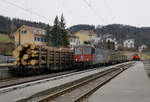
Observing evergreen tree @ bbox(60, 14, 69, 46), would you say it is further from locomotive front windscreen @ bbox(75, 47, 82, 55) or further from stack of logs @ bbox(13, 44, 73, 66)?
stack of logs @ bbox(13, 44, 73, 66)

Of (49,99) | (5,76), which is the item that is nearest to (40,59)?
(5,76)

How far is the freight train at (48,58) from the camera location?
1841 cm

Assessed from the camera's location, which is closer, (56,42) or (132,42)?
(56,42)

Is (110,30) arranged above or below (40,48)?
above

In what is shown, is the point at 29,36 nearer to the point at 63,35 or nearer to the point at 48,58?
the point at 63,35

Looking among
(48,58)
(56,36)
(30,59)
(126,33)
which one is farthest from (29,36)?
(126,33)

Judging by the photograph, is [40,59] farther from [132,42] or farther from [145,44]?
[132,42]

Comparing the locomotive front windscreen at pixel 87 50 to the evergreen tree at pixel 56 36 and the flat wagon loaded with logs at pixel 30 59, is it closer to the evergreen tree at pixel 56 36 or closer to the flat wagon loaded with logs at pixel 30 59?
the flat wagon loaded with logs at pixel 30 59

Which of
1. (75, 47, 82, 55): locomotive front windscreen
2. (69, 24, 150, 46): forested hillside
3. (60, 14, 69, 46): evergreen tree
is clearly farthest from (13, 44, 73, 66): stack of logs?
(69, 24, 150, 46): forested hillside

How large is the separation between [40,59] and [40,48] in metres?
1.02

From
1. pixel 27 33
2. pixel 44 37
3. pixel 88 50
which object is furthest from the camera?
pixel 44 37

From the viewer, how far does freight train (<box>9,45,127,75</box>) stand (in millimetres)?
18406

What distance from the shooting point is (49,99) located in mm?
8297

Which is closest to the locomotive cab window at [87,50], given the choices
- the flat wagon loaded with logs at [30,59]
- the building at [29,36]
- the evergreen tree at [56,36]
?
the flat wagon loaded with logs at [30,59]
